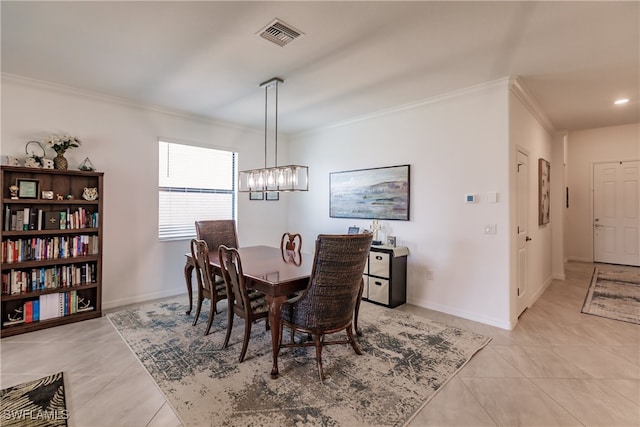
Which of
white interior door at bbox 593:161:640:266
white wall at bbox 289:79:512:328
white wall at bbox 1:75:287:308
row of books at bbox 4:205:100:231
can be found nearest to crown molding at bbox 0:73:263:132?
white wall at bbox 1:75:287:308

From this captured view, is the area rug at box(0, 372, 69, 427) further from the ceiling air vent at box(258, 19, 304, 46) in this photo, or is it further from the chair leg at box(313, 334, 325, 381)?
the ceiling air vent at box(258, 19, 304, 46)

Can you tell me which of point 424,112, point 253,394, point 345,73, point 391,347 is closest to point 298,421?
point 253,394

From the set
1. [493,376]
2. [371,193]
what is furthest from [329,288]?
[371,193]

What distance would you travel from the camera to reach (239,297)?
8.77ft

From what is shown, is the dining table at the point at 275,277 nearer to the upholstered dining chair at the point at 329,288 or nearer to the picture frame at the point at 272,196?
the upholstered dining chair at the point at 329,288

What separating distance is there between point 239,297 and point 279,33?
2.17m

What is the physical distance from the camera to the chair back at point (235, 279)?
8.23 feet

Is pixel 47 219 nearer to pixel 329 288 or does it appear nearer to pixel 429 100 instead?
pixel 329 288

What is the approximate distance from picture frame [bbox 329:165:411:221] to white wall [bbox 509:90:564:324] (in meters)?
1.26

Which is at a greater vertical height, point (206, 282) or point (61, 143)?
point (61, 143)

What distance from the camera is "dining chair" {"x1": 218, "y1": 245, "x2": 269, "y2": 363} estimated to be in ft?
8.30

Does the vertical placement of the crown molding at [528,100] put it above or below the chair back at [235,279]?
above

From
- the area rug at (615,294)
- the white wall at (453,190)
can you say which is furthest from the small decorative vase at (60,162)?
the area rug at (615,294)

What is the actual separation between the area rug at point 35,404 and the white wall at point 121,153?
5.87 ft
